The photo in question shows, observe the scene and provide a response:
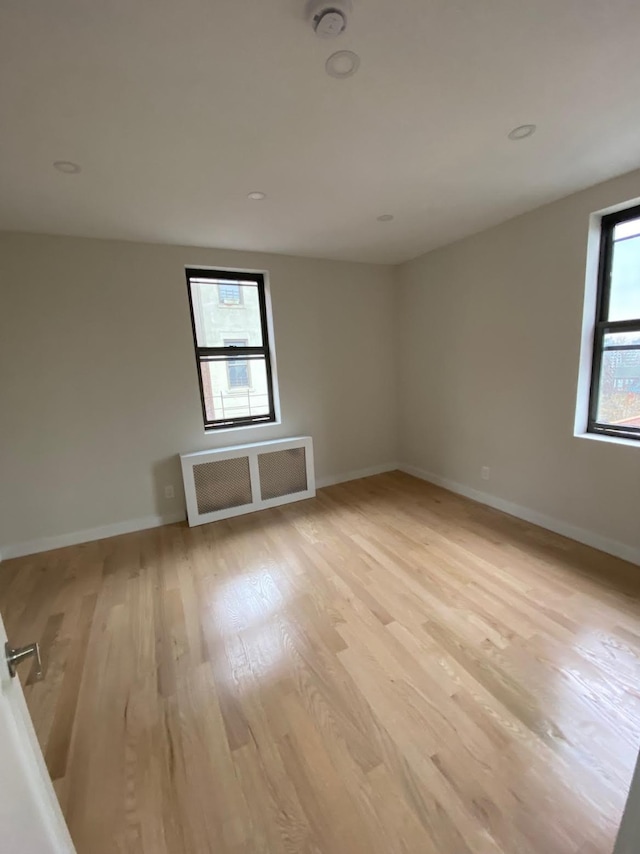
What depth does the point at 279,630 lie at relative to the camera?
1.88 metres

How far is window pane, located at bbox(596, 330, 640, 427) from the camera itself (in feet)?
7.65

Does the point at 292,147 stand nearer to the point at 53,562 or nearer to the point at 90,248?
the point at 90,248

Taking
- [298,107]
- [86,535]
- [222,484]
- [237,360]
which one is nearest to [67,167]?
[298,107]

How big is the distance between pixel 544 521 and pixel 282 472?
2323mm

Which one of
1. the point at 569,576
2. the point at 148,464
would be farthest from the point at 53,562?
the point at 569,576

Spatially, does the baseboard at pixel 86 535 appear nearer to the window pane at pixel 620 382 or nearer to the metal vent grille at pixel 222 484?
the metal vent grille at pixel 222 484

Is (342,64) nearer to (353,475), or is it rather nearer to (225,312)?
(225,312)

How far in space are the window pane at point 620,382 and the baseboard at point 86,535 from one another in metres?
3.60

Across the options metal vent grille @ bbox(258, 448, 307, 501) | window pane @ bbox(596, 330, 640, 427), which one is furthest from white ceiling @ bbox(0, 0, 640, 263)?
metal vent grille @ bbox(258, 448, 307, 501)

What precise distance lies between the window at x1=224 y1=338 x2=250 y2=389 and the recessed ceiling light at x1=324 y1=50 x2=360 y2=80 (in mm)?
2382

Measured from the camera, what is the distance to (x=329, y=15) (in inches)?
41.8

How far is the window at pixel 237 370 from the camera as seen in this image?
11.4 ft

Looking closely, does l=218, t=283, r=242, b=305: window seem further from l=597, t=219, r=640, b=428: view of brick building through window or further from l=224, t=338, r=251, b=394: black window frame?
l=597, t=219, r=640, b=428: view of brick building through window

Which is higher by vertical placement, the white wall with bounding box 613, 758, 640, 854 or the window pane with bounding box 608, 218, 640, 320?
the window pane with bounding box 608, 218, 640, 320
